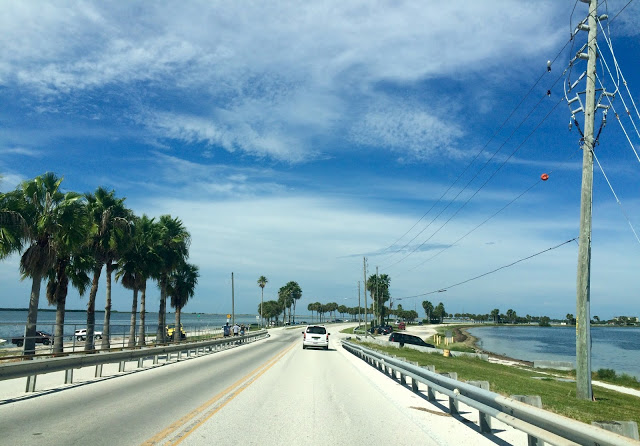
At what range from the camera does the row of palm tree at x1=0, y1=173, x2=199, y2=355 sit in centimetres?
2252

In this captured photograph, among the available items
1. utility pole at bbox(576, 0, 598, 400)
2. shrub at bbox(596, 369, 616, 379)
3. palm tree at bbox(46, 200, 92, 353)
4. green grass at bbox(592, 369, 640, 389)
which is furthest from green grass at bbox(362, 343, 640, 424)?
palm tree at bbox(46, 200, 92, 353)

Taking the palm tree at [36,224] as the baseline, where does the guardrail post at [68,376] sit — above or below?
Result: below

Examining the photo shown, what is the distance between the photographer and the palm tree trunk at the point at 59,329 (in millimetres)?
22903

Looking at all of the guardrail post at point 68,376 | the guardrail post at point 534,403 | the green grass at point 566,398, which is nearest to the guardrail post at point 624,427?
the guardrail post at point 534,403

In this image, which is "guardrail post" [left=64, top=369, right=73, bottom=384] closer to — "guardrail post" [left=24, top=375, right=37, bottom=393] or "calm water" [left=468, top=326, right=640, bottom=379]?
"guardrail post" [left=24, top=375, right=37, bottom=393]

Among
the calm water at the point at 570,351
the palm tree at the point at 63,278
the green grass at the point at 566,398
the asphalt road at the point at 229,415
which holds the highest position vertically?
the palm tree at the point at 63,278

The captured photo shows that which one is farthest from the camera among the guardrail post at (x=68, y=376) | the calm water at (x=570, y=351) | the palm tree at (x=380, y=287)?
the palm tree at (x=380, y=287)

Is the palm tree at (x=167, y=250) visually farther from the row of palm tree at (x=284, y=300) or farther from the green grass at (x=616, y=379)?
the row of palm tree at (x=284, y=300)

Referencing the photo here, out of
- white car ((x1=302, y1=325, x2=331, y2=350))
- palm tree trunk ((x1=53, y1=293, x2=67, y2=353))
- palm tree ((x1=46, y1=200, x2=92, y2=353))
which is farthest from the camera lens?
white car ((x1=302, y1=325, x2=331, y2=350))

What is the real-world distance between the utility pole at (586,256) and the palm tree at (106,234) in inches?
974

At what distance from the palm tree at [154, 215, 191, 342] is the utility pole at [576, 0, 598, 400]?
98.5 feet

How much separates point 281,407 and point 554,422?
6517 mm

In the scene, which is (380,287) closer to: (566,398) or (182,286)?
(182,286)

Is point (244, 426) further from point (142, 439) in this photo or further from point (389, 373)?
point (389, 373)
